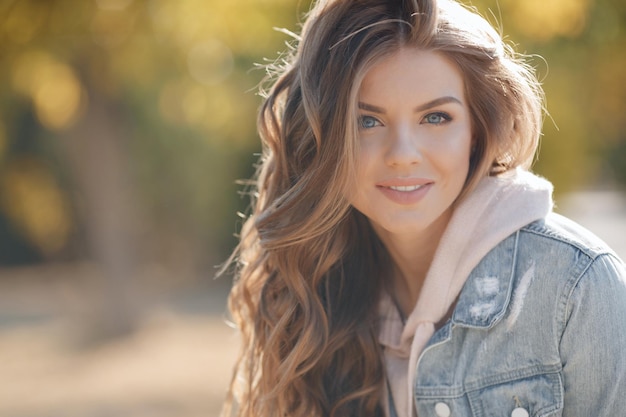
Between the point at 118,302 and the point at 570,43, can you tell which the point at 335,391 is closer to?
the point at 570,43

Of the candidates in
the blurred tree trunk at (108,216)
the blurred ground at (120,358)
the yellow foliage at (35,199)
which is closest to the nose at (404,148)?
the blurred ground at (120,358)

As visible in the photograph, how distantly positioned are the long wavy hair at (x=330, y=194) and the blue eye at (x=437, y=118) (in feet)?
0.38

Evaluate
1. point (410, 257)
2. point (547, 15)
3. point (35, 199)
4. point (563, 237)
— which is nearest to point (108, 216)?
point (35, 199)

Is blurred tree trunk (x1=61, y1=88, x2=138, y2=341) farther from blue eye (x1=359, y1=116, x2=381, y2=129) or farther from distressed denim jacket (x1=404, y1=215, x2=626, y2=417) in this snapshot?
distressed denim jacket (x1=404, y1=215, x2=626, y2=417)

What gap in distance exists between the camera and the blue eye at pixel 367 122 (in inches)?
94.3

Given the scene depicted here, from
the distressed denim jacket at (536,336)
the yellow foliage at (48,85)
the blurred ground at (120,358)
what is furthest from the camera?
the yellow foliage at (48,85)

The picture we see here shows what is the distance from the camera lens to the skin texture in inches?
91.8

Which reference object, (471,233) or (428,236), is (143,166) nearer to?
(428,236)

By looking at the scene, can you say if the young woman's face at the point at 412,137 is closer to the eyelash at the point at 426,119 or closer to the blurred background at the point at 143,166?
the eyelash at the point at 426,119

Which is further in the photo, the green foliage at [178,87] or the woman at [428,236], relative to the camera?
the green foliage at [178,87]

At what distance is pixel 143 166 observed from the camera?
39.8 feet

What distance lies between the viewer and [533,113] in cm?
254

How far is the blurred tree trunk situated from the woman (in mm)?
6014

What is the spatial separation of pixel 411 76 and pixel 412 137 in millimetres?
163
